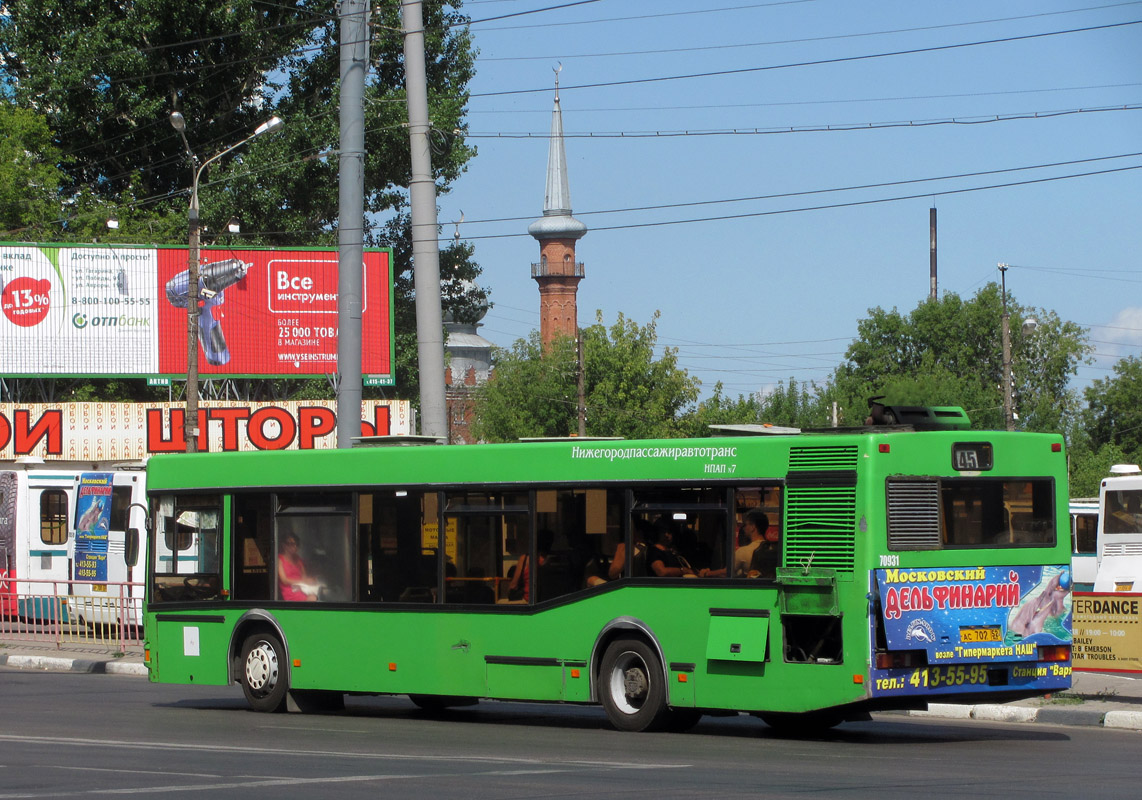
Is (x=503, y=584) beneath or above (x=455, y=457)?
beneath

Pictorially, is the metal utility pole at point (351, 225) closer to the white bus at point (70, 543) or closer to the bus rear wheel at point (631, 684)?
the bus rear wheel at point (631, 684)

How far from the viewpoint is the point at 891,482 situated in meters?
12.6

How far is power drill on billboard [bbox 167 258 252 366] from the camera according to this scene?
1748 inches

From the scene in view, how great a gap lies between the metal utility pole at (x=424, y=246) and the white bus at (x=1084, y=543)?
1635 cm

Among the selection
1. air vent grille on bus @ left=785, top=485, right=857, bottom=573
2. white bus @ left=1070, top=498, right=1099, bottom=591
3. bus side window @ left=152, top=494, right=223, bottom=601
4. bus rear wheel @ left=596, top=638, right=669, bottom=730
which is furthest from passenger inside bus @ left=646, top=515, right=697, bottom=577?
white bus @ left=1070, top=498, right=1099, bottom=591

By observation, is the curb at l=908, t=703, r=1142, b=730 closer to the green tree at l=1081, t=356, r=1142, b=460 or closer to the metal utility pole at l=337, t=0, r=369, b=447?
the metal utility pole at l=337, t=0, r=369, b=447

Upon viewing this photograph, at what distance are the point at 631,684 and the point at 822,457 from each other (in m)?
2.72

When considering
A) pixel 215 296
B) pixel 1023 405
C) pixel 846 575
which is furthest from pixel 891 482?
pixel 1023 405

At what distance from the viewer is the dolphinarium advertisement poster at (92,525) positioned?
92.0 ft

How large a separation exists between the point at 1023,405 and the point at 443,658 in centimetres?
8951

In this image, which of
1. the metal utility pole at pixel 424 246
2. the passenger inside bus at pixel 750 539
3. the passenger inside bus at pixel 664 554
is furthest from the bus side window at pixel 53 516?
the passenger inside bus at pixel 750 539

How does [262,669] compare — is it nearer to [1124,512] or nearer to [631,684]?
[631,684]

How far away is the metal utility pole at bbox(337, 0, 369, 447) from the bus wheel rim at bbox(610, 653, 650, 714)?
6177mm

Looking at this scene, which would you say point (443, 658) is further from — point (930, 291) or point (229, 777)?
point (930, 291)
